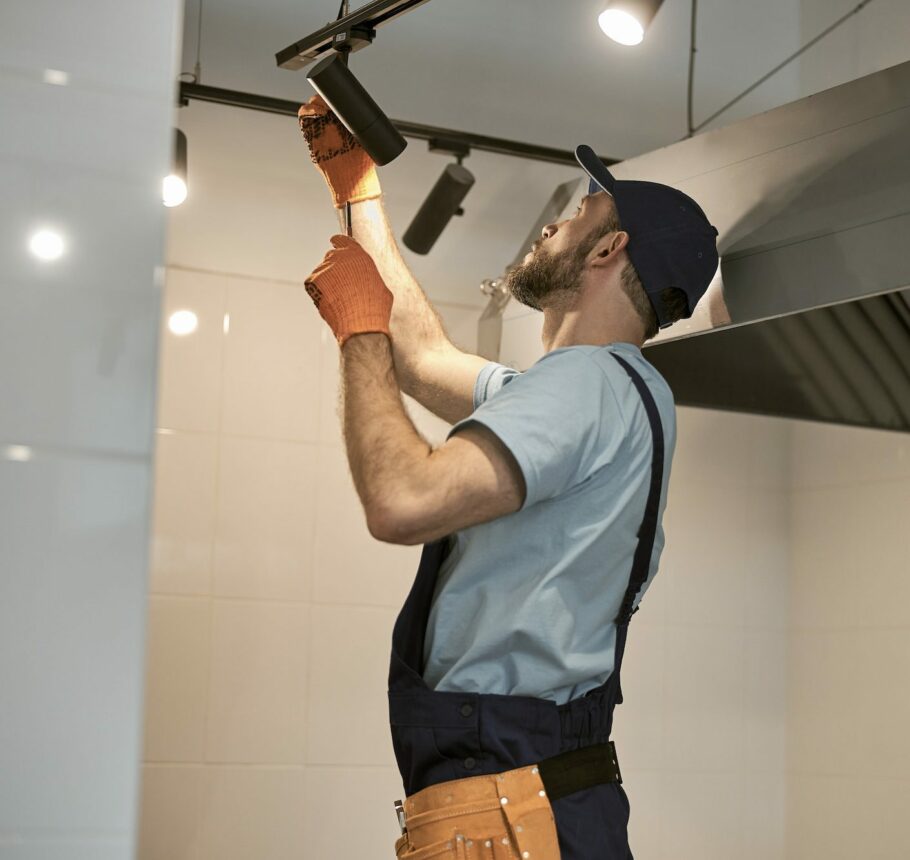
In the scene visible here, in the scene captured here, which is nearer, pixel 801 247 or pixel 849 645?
pixel 801 247

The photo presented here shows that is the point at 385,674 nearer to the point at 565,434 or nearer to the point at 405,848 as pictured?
the point at 405,848

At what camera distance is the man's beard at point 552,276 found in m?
1.51

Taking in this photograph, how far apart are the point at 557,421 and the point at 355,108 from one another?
0.47 meters

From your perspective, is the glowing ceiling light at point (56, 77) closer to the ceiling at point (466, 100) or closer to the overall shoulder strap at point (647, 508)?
the overall shoulder strap at point (647, 508)

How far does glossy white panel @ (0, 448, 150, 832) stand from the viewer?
2.32 feet

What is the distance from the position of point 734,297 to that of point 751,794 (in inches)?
66.2

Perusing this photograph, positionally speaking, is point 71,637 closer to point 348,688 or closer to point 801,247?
point 801,247

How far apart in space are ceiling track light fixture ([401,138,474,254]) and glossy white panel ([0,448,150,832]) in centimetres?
163

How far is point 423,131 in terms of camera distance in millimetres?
Answer: 2357

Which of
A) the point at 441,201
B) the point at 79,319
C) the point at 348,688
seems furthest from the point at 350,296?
the point at 348,688

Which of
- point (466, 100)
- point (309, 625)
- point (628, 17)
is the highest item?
point (466, 100)

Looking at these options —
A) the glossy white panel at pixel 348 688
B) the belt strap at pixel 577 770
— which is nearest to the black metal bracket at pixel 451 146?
the glossy white panel at pixel 348 688

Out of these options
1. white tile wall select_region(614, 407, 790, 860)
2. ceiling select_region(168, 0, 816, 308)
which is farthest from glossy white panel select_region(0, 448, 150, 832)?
white tile wall select_region(614, 407, 790, 860)

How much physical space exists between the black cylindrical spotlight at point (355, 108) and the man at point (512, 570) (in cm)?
14
